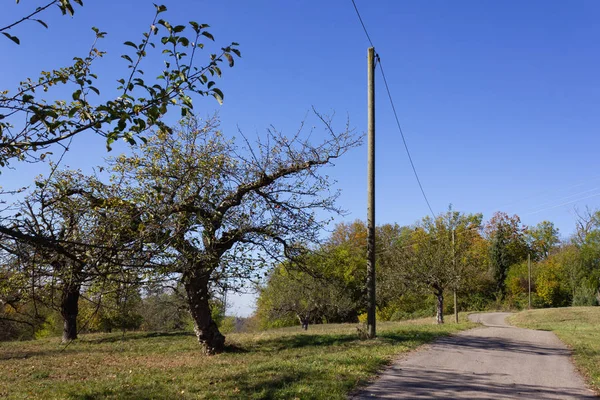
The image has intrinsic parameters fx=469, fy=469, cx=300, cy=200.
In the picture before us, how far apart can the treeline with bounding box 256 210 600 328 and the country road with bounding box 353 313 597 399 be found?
4239 millimetres

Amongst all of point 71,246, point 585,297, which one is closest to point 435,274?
point 71,246

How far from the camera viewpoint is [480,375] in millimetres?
9078

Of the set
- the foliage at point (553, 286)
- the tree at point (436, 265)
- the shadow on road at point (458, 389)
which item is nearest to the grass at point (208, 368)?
the shadow on road at point (458, 389)

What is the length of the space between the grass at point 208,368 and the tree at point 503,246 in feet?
152

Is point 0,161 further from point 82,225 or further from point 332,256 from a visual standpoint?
point 332,256

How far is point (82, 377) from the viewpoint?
432 inches

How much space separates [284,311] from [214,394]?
30.6 metres

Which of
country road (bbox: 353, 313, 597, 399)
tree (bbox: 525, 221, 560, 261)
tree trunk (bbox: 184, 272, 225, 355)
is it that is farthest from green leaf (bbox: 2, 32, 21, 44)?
tree (bbox: 525, 221, 560, 261)

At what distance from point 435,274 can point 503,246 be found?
41.0 meters

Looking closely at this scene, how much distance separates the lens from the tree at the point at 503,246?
6034cm

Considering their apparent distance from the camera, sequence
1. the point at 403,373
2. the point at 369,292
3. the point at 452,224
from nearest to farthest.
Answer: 1. the point at 403,373
2. the point at 369,292
3. the point at 452,224

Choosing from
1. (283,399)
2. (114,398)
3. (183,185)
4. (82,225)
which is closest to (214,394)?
(283,399)

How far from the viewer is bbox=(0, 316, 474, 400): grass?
25.9 feet

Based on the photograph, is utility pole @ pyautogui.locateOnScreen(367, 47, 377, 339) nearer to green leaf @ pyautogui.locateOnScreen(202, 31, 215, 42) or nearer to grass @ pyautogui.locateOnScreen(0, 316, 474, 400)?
grass @ pyautogui.locateOnScreen(0, 316, 474, 400)
